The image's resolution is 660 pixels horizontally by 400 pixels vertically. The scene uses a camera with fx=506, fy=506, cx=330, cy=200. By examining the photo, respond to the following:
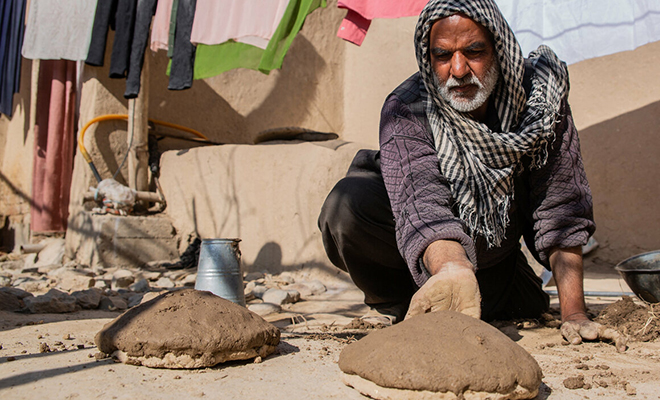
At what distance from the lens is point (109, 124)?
16.6ft

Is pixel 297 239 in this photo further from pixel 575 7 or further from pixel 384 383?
pixel 384 383

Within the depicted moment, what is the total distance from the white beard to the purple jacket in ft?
0.47

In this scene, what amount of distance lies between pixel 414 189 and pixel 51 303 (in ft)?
6.54

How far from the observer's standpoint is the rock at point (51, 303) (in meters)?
2.56

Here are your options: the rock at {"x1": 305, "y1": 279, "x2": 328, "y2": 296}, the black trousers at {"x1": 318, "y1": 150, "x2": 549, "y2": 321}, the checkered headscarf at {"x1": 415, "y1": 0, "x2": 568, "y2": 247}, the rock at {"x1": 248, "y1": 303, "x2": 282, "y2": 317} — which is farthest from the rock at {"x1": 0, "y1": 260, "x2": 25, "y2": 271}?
the checkered headscarf at {"x1": 415, "y1": 0, "x2": 568, "y2": 247}

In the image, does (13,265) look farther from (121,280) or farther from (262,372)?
(262,372)

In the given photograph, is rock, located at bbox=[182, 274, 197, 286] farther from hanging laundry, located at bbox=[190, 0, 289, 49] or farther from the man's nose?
the man's nose

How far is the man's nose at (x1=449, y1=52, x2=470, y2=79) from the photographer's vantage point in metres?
1.92

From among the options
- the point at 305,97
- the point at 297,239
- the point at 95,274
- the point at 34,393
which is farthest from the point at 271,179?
the point at 34,393

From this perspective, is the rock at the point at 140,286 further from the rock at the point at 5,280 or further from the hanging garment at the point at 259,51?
the hanging garment at the point at 259,51

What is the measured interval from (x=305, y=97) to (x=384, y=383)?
19.4ft

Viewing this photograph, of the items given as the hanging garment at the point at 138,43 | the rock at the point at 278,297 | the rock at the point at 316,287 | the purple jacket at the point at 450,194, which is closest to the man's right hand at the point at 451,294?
the purple jacket at the point at 450,194

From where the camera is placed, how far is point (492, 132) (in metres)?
1.99

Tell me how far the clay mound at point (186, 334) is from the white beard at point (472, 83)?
1095 mm
